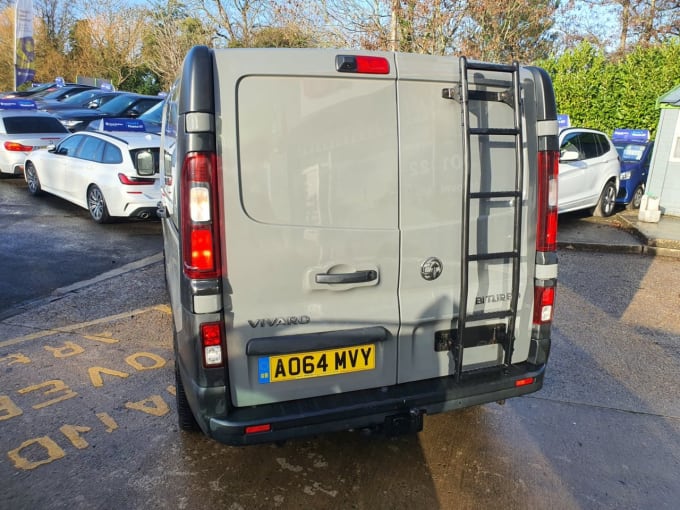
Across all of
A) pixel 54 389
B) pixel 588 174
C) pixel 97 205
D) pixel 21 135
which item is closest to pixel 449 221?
pixel 54 389

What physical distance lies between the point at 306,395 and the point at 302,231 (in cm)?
84

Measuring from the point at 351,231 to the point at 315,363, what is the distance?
68cm

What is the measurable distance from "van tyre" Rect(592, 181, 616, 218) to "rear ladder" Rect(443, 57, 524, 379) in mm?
8805

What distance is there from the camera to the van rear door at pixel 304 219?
2529 mm

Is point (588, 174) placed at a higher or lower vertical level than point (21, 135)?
lower

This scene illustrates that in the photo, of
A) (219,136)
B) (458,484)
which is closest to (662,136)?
(458,484)

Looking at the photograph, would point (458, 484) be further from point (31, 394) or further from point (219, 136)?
point (31, 394)

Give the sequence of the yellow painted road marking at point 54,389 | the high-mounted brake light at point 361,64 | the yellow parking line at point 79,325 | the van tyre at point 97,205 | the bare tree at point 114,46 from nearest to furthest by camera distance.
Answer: the high-mounted brake light at point 361,64
the yellow painted road marking at point 54,389
the yellow parking line at point 79,325
the van tyre at point 97,205
the bare tree at point 114,46

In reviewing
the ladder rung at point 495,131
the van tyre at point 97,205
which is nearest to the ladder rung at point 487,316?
the ladder rung at point 495,131

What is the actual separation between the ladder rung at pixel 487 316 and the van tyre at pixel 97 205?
7453mm

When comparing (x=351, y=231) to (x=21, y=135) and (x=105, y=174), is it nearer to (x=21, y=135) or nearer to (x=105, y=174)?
(x=105, y=174)

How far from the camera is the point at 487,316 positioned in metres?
3.05

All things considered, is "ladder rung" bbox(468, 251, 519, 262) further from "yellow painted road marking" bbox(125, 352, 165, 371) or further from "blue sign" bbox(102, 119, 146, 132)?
"blue sign" bbox(102, 119, 146, 132)

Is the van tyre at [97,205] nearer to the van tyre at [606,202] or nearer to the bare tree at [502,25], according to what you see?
the van tyre at [606,202]
